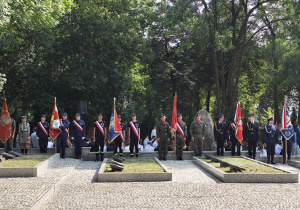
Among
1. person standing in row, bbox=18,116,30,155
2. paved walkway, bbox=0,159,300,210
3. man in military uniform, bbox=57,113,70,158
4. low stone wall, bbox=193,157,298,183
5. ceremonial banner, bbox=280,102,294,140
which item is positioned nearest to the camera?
paved walkway, bbox=0,159,300,210

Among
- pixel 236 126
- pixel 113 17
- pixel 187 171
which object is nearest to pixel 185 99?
pixel 113 17

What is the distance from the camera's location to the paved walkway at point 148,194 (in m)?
8.89

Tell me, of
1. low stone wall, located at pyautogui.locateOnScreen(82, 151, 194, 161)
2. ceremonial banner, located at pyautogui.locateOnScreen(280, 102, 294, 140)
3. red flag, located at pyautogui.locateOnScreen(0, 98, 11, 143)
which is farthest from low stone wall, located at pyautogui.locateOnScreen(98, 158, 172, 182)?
red flag, located at pyautogui.locateOnScreen(0, 98, 11, 143)

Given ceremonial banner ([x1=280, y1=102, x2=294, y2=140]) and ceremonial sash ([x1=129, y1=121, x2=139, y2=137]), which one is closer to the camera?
ceremonial banner ([x1=280, y1=102, x2=294, y2=140])

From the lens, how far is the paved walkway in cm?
889

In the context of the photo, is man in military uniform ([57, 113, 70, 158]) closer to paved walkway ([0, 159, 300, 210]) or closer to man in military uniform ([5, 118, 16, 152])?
man in military uniform ([5, 118, 16, 152])

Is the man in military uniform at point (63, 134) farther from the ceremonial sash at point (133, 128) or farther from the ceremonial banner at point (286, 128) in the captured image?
the ceremonial banner at point (286, 128)

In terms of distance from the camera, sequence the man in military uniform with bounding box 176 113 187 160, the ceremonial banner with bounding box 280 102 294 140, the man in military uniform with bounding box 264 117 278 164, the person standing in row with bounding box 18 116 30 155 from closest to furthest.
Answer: the man in military uniform with bounding box 264 117 278 164 < the ceremonial banner with bounding box 280 102 294 140 < the man in military uniform with bounding box 176 113 187 160 < the person standing in row with bounding box 18 116 30 155

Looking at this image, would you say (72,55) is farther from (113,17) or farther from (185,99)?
(185,99)

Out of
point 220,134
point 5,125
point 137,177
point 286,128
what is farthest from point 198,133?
point 5,125

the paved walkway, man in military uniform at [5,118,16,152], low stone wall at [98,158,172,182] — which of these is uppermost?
man in military uniform at [5,118,16,152]

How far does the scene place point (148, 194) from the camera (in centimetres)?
1017

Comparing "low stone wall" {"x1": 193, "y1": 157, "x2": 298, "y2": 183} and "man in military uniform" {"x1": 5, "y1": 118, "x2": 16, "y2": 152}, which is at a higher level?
"man in military uniform" {"x1": 5, "y1": 118, "x2": 16, "y2": 152}

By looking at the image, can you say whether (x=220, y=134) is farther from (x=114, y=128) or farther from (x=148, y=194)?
(x=148, y=194)
